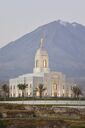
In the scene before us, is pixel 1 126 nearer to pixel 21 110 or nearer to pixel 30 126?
pixel 30 126

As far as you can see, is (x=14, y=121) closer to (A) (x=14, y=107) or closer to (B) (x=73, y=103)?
(A) (x=14, y=107)

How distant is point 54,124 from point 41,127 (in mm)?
2681

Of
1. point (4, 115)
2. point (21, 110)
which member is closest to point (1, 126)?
point (4, 115)

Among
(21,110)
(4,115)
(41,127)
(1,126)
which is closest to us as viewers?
(1,126)

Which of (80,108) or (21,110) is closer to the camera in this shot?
(21,110)

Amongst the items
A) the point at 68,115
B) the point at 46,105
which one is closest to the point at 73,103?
the point at 46,105

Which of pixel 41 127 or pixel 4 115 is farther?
pixel 4 115

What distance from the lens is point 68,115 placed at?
133625mm

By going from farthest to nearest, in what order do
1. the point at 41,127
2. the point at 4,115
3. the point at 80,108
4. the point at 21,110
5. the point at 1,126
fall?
the point at 80,108 < the point at 21,110 < the point at 4,115 < the point at 41,127 < the point at 1,126

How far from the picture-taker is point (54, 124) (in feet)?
334

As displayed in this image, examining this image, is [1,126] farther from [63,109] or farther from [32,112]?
[63,109]

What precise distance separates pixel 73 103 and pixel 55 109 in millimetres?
13368

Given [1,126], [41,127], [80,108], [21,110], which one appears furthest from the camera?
[80,108]

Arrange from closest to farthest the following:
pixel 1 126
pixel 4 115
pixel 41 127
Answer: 1. pixel 1 126
2. pixel 41 127
3. pixel 4 115
